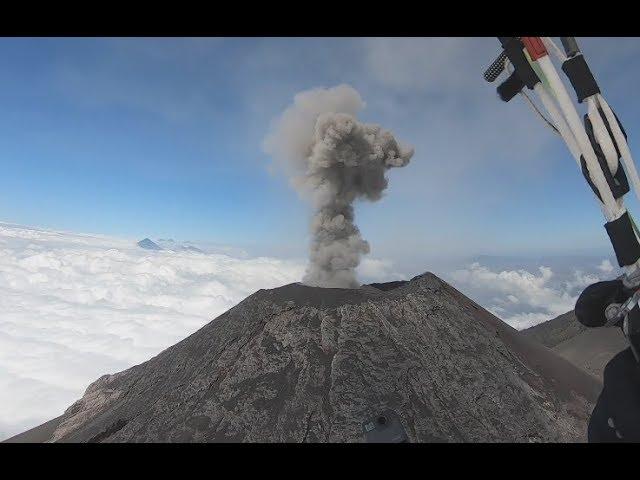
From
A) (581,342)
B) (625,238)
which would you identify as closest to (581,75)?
(625,238)

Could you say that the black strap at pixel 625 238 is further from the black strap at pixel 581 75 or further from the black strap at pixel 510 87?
the black strap at pixel 510 87

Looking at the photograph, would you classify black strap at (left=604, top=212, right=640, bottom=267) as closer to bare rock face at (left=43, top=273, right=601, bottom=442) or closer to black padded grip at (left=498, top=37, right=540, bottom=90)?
black padded grip at (left=498, top=37, right=540, bottom=90)

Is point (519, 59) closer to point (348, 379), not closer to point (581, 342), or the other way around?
point (348, 379)

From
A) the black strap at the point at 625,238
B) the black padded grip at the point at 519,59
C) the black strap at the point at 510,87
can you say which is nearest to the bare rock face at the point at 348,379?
the black strap at the point at 625,238
